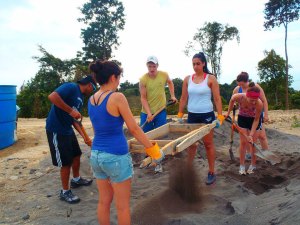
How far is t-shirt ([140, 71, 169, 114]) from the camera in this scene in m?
5.26

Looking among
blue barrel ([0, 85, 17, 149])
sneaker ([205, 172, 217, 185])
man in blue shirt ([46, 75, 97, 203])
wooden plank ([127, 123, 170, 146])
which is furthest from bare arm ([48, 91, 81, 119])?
blue barrel ([0, 85, 17, 149])

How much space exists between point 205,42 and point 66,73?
10.4 m

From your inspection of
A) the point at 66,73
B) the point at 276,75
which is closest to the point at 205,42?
the point at 276,75

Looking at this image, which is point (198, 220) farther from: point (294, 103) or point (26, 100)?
point (294, 103)

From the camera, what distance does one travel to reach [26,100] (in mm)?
21203

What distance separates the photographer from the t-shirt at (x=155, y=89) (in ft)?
17.3

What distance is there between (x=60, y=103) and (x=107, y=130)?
1.39m

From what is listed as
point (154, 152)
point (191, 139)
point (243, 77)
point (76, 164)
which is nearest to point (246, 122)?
point (243, 77)

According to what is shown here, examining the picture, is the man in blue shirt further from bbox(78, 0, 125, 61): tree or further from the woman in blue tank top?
bbox(78, 0, 125, 61): tree

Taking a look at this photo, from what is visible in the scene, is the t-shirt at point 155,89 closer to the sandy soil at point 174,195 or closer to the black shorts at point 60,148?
the sandy soil at point 174,195

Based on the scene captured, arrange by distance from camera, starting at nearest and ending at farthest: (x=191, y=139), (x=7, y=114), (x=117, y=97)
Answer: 1. (x=117, y=97)
2. (x=191, y=139)
3. (x=7, y=114)

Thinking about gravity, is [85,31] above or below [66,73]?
above

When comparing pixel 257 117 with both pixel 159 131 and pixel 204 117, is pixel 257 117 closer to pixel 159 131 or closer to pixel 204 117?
pixel 204 117

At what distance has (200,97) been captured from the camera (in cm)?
470
